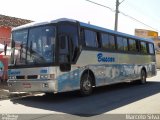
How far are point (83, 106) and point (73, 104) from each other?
63cm

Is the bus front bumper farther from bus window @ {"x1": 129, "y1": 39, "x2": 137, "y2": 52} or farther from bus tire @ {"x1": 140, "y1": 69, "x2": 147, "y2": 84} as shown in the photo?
bus tire @ {"x1": 140, "y1": 69, "x2": 147, "y2": 84}

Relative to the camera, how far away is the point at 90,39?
1470 centimetres

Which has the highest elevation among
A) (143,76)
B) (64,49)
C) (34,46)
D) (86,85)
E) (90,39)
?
(90,39)

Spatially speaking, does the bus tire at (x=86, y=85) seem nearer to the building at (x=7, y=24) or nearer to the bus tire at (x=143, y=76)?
the bus tire at (x=143, y=76)

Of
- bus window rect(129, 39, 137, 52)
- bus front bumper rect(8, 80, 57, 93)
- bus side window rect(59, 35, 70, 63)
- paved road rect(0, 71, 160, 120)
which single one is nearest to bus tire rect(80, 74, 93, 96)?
paved road rect(0, 71, 160, 120)

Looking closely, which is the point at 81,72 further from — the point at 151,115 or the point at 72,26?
the point at 151,115

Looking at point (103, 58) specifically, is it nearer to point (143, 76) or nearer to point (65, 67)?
point (65, 67)

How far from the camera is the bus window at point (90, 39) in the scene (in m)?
14.4

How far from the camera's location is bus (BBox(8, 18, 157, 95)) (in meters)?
12.2

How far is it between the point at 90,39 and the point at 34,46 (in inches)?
121

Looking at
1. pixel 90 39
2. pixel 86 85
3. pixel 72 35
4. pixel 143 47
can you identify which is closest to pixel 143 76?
pixel 143 47

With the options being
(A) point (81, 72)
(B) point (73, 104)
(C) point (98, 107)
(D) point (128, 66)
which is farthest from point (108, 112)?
(D) point (128, 66)

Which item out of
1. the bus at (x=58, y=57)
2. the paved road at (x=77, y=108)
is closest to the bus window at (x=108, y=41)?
the bus at (x=58, y=57)

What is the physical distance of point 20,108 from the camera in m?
10.9
